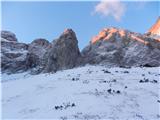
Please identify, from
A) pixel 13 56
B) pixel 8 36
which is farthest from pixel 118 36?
pixel 8 36

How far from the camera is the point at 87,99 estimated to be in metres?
22.7

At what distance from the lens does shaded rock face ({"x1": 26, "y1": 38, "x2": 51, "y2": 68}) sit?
269 ft

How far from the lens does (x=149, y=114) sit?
20250mm

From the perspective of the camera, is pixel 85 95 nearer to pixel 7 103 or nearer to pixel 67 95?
pixel 67 95

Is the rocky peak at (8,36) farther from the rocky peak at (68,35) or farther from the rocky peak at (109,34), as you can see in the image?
the rocky peak at (68,35)

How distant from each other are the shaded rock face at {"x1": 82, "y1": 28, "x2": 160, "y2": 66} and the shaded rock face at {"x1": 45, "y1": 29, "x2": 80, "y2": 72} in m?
2.08

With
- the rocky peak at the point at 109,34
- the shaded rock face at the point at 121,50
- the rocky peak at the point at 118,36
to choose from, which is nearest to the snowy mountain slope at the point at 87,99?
the shaded rock face at the point at 121,50

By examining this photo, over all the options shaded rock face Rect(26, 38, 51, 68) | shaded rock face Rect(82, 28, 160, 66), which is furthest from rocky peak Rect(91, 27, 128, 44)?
shaded rock face Rect(26, 38, 51, 68)

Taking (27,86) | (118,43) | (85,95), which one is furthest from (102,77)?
(118,43)

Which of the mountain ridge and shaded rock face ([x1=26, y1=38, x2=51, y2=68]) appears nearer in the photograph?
the mountain ridge

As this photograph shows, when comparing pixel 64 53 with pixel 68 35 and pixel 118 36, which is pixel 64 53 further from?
pixel 118 36

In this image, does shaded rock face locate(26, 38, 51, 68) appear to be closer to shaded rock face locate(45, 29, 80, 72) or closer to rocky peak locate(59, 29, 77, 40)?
rocky peak locate(59, 29, 77, 40)

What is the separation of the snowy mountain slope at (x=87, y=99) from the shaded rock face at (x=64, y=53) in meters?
30.1

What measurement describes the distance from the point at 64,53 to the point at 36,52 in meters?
26.4
